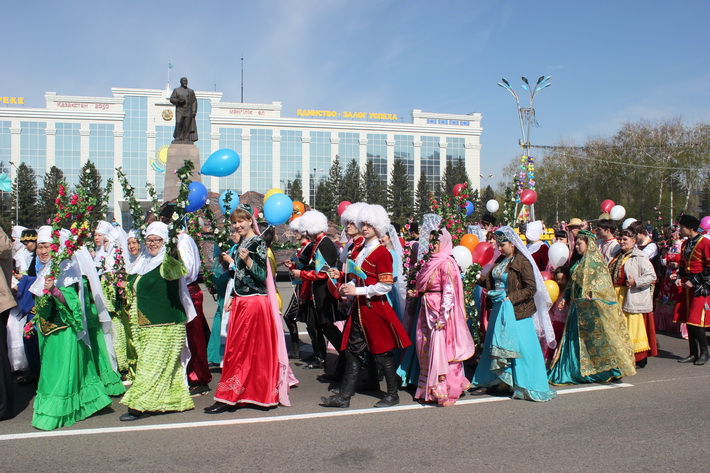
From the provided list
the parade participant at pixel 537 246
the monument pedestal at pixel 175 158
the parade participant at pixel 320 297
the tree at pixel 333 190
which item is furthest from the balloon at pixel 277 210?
the tree at pixel 333 190

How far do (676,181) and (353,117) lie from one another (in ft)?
140

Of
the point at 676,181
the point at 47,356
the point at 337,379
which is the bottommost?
the point at 337,379

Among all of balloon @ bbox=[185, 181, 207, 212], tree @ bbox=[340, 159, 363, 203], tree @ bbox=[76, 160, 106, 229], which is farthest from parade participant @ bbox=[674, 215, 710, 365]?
tree @ bbox=[340, 159, 363, 203]

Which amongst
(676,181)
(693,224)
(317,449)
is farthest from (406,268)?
(676,181)

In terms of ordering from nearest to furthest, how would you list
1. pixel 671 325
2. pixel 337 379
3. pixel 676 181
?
pixel 337 379
pixel 671 325
pixel 676 181

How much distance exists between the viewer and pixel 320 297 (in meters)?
7.35

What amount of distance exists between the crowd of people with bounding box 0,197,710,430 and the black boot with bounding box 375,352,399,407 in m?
0.01

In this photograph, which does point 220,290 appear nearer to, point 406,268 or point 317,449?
point 406,268

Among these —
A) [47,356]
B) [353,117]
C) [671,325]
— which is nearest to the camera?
[47,356]

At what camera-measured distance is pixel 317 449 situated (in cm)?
445

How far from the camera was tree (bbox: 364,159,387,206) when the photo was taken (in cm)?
7025

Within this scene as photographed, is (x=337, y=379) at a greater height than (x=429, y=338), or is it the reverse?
(x=429, y=338)

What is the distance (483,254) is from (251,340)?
3285 millimetres

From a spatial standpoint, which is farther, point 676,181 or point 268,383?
point 676,181
